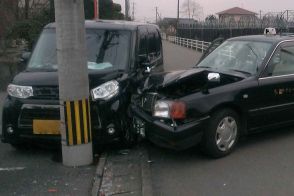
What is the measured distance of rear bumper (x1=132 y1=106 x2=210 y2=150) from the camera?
565 centimetres

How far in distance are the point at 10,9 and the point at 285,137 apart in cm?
1563

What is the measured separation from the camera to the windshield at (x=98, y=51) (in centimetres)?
688

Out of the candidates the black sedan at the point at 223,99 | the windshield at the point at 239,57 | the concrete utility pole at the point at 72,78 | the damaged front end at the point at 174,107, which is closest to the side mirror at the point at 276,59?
the black sedan at the point at 223,99

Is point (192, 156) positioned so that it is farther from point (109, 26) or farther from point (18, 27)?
point (18, 27)

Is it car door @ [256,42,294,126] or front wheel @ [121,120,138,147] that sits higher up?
car door @ [256,42,294,126]

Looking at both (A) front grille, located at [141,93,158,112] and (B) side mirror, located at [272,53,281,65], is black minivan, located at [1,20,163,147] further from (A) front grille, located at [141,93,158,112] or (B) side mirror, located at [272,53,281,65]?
(B) side mirror, located at [272,53,281,65]

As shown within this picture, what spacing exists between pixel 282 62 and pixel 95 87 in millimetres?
2749

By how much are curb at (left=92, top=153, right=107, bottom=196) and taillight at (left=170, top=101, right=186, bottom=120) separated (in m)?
1.10

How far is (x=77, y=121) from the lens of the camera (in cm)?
582

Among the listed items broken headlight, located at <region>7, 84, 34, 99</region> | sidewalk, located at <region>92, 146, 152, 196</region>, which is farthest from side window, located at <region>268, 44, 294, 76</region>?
broken headlight, located at <region>7, 84, 34, 99</region>

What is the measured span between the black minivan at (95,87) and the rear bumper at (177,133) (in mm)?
614

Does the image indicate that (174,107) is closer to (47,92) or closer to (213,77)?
(213,77)

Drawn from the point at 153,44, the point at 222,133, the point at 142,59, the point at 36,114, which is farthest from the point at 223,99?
the point at 153,44

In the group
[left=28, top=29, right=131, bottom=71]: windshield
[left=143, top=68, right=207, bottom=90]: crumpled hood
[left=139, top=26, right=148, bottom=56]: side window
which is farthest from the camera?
[left=139, top=26, right=148, bottom=56]: side window
